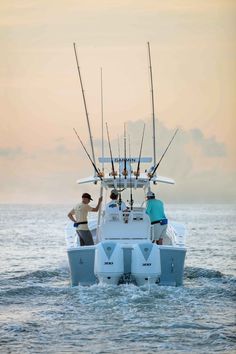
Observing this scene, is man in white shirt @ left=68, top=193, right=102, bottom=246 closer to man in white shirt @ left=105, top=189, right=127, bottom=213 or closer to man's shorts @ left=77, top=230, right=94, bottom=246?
man's shorts @ left=77, top=230, right=94, bottom=246

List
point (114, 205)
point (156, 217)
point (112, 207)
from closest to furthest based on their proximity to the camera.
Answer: point (112, 207) < point (114, 205) < point (156, 217)

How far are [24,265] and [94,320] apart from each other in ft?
40.2

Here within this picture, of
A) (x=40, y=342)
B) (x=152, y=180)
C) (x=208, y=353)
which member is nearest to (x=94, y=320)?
(x=40, y=342)

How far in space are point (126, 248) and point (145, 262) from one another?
565mm

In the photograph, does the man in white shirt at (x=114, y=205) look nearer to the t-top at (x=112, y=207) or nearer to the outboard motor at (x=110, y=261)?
the t-top at (x=112, y=207)

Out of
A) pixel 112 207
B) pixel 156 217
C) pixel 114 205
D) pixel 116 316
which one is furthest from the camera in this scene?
pixel 156 217

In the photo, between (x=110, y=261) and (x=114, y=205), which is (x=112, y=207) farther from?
(x=110, y=261)

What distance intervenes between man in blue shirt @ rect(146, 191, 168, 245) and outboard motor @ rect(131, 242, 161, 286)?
1.95 meters

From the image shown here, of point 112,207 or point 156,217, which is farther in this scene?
point 156,217

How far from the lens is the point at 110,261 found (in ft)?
59.6

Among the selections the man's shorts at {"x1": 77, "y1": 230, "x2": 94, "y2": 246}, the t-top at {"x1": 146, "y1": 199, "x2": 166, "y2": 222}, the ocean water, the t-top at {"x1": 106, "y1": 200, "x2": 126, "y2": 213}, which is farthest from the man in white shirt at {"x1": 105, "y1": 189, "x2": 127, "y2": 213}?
the ocean water

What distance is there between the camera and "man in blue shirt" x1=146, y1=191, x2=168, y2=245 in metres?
20.2

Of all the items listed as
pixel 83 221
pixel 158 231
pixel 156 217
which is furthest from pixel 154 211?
pixel 83 221

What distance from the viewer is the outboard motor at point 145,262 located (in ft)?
59.6
